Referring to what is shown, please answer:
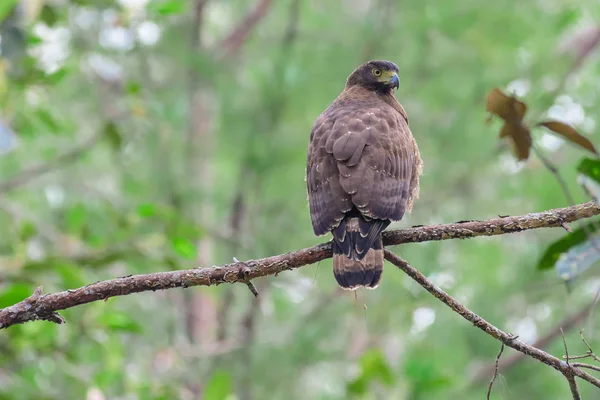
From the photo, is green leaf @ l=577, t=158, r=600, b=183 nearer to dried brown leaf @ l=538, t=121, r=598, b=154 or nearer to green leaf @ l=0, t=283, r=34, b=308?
dried brown leaf @ l=538, t=121, r=598, b=154

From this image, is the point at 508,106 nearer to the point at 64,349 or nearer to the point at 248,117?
the point at 64,349

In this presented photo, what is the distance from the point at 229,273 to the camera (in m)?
2.56

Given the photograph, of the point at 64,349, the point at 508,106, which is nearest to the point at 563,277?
the point at 508,106

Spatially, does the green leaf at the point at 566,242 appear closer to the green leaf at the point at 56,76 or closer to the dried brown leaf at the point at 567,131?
the dried brown leaf at the point at 567,131

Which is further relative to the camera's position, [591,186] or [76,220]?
[76,220]

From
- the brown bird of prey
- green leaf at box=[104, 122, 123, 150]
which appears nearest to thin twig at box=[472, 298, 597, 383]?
the brown bird of prey

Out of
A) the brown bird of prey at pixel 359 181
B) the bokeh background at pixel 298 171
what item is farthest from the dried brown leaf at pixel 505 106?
the bokeh background at pixel 298 171

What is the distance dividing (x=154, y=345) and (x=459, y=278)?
8.20 feet

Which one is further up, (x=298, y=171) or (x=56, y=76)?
(x=298, y=171)

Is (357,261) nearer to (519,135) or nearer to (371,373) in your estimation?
(519,135)

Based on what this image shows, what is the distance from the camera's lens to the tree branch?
8.00 feet

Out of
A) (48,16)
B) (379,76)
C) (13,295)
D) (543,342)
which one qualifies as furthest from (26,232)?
(543,342)

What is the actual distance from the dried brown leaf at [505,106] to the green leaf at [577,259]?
0.50 m

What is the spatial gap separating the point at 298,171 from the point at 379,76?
156 cm
